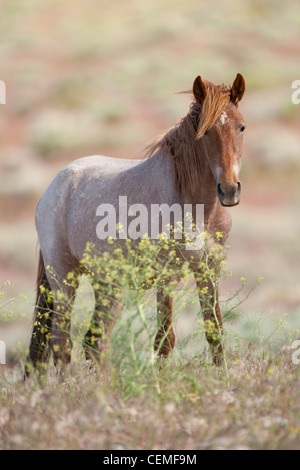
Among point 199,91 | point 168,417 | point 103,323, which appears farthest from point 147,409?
point 199,91

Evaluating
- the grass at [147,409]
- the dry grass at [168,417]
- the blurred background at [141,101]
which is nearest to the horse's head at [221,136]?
the blurred background at [141,101]

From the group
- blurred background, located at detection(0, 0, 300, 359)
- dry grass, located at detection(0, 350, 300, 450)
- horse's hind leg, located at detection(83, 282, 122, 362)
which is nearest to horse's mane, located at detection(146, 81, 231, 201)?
blurred background, located at detection(0, 0, 300, 359)

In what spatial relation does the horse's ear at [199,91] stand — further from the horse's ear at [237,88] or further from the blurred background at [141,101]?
the blurred background at [141,101]

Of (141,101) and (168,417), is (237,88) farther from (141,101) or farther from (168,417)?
(141,101)

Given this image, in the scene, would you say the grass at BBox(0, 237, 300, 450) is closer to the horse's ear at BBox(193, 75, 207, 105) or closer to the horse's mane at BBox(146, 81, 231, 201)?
the horse's mane at BBox(146, 81, 231, 201)

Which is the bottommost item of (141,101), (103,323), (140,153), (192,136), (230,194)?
(103,323)

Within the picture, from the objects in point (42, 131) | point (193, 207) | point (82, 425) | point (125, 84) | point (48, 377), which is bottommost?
point (82, 425)

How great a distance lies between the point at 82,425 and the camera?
9.65 ft

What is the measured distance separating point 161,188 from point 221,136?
643 millimetres

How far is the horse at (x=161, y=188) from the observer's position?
13.5 feet

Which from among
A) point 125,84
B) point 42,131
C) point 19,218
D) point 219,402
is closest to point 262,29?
point 125,84

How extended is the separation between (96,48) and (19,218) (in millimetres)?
19376

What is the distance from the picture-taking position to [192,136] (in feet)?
14.4
